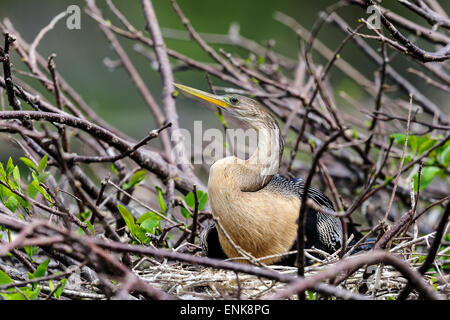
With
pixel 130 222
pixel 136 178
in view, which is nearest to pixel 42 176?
pixel 130 222

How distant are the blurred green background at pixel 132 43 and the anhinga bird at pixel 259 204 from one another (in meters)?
4.91

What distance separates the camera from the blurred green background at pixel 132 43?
711 centimetres

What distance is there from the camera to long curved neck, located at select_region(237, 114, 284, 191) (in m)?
1.85

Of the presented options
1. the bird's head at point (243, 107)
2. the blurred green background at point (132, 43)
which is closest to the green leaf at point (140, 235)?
the bird's head at point (243, 107)

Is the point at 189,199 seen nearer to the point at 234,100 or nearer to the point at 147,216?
the point at 147,216

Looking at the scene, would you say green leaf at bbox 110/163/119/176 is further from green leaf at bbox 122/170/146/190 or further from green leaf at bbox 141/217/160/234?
green leaf at bbox 141/217/160/234

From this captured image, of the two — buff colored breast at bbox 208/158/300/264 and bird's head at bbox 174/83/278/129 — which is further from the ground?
bird's head at bbox 174/83/278/129

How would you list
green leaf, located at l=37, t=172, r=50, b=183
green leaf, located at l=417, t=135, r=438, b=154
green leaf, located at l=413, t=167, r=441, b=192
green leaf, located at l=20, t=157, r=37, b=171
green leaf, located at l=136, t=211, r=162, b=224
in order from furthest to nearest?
green leaf, located at l=417, t=135, r=438, b=154, green leaf, located at l=413, t=167, r=441, b=192, green leaf, located at l=136, t=211, r=162, b=224, green leaf, located at l=20, t=157, r=37, b=171, green leaf, located at l=37, t=172, r=50, b=183

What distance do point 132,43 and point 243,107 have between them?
549cm

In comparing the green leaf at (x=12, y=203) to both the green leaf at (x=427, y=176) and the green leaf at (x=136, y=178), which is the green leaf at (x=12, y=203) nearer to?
the green leaf at (x=136, y=178)

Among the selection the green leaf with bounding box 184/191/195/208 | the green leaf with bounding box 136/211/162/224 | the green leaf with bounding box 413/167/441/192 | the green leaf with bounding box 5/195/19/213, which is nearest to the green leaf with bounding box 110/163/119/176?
the green leaf with bounding box 184/191/195/208

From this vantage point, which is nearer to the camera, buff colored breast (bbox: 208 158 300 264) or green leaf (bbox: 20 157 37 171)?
green leaf (bbox: 20 157 37 171)

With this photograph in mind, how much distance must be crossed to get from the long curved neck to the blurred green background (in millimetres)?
4905
